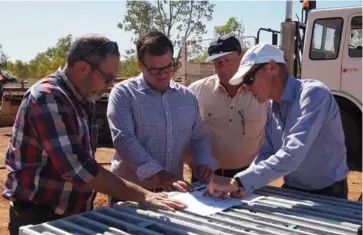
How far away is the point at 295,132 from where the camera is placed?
2127 millimetres

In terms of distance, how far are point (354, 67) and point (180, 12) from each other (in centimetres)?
1890

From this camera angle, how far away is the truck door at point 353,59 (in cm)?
700

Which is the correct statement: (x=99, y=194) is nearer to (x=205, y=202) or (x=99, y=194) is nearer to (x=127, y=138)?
(x=127, y=138)

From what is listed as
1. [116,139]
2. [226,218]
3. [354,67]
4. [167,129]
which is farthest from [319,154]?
[354,67]

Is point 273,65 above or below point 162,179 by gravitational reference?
above

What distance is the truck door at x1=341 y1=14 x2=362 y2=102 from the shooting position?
23.0 ft

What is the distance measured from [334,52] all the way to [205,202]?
18.9ft

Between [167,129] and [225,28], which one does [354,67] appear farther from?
[225,28]

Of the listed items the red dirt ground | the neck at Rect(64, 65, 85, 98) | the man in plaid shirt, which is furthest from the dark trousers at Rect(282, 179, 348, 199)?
the red dirt ground

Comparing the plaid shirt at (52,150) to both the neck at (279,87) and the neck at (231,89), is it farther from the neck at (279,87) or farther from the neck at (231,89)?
the neck at (231,89)

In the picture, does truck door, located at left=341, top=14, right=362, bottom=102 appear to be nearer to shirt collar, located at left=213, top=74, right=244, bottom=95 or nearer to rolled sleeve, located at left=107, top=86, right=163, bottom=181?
shirt collar, located at left=213, top=74, right=244, bottom=95

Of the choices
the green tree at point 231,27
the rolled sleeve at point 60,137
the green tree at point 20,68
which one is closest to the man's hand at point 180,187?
the rolled sleeve at point 60,137

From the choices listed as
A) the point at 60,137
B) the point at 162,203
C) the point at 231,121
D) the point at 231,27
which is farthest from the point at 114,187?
the point at 231,27

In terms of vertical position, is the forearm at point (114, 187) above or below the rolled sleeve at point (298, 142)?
below
